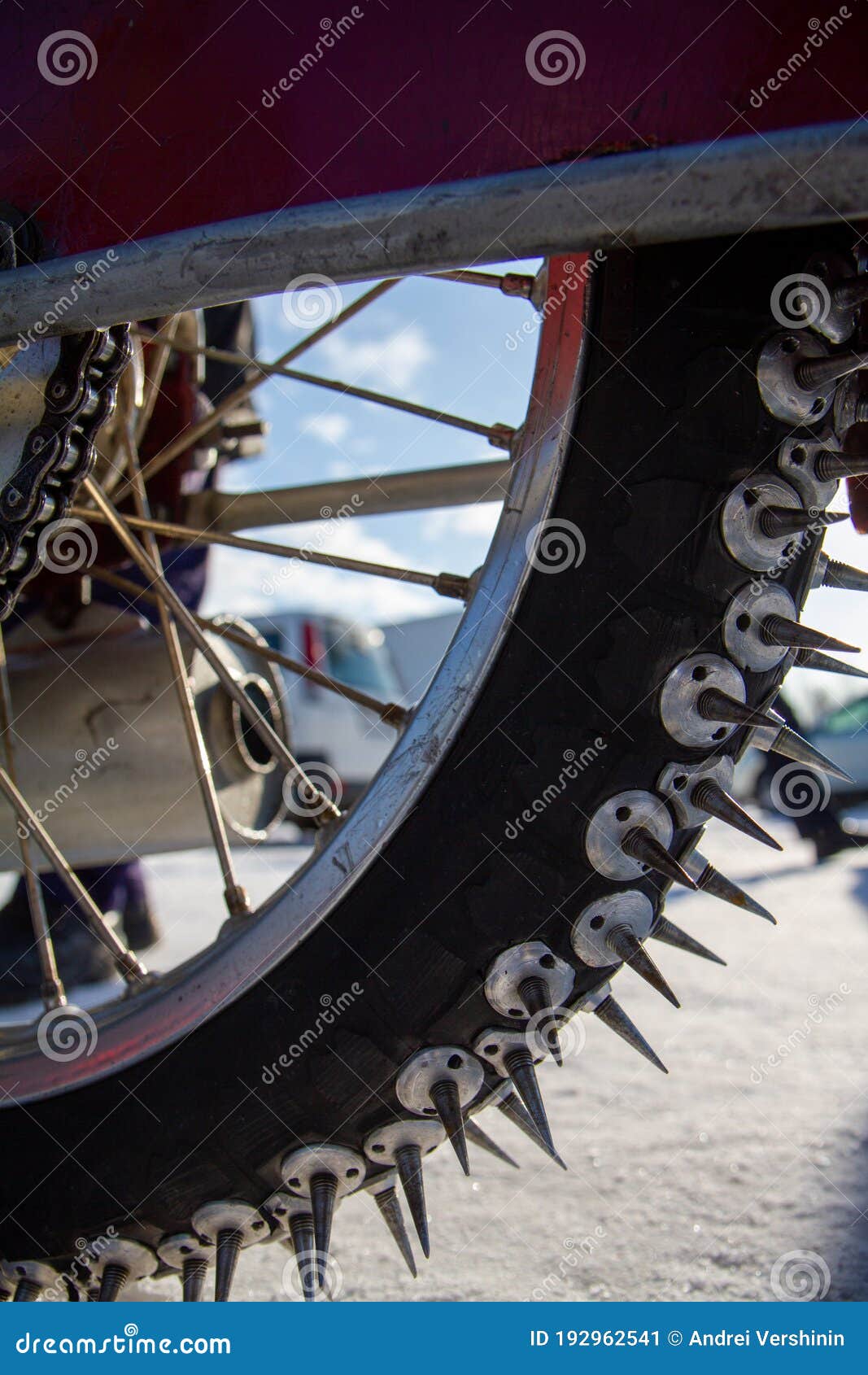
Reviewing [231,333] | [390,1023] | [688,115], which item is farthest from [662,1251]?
[231,333]

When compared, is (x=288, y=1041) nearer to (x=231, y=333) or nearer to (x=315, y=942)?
(x=315, y=942)

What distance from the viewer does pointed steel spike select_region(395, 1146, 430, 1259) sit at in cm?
96

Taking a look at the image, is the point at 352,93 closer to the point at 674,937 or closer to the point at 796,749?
the point at 796,749

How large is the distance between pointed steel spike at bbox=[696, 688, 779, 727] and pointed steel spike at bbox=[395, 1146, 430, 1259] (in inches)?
18.4

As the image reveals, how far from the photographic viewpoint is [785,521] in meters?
0.83

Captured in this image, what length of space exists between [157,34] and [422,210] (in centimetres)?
34

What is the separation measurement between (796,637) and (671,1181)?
0.99 meters

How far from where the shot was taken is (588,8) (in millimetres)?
728
